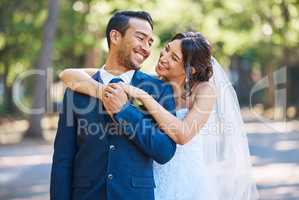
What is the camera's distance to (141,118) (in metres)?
2.98

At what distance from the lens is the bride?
125 inches

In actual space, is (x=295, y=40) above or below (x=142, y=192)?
above

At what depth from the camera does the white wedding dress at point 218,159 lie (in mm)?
3816

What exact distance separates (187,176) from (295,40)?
79.2ft

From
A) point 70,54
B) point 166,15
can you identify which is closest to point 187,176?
point 166,15

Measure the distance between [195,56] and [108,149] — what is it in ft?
2.67

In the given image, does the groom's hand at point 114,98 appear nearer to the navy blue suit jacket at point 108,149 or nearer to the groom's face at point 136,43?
the navy blue suit jacket at point 108,149

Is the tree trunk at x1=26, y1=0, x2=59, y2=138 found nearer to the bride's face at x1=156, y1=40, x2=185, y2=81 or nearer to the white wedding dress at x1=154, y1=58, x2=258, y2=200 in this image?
the white wedding dress at x1=154, y1=58, x2=258, y2=200

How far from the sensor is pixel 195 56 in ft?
11.7

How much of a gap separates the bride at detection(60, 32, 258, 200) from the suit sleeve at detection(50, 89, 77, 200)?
0.66 feet

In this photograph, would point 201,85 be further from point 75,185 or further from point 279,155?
point 279,155

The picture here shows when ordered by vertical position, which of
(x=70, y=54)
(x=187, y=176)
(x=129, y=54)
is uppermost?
(x=70, y=54)

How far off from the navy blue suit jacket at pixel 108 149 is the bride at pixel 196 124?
9cm

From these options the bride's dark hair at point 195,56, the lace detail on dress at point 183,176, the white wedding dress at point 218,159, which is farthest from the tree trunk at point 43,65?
the bride's dark hair at point 195,56
